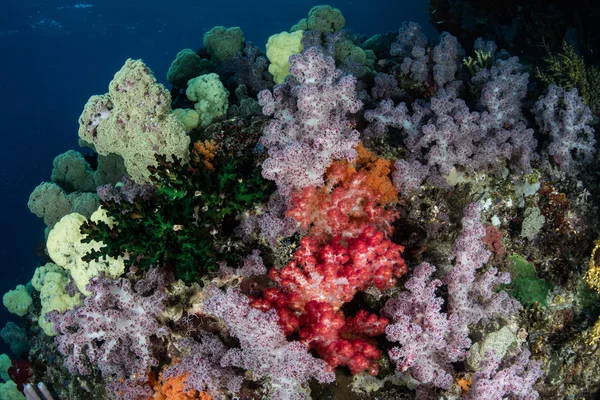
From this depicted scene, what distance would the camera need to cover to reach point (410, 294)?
394 centimetres

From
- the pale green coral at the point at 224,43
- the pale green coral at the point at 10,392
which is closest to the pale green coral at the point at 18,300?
the pale green coral at the point at 10,392

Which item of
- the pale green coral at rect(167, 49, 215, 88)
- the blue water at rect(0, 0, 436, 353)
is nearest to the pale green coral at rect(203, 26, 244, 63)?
the pale green coral at rect(167, 49, 215, 88)

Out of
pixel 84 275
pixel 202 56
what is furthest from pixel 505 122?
pixel 202 56

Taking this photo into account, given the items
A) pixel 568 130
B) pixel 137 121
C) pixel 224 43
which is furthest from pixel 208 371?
pixel 224 43

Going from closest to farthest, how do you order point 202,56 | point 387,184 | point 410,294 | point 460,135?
point 410,294
point 387,184
point 460,135
point 202,56

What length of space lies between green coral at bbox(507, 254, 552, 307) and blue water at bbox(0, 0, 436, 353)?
2964 cm

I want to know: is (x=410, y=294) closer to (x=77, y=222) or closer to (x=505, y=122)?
(x=505, y=122)

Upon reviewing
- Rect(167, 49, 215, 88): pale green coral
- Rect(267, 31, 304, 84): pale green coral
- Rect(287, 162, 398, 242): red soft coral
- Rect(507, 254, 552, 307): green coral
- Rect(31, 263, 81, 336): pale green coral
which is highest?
Rect(167, 49, 215, 88): pale green coral

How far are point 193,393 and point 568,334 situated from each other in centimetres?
451

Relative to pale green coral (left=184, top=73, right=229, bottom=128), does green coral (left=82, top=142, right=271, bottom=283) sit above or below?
below

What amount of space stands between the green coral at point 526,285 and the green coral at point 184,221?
3255 mm

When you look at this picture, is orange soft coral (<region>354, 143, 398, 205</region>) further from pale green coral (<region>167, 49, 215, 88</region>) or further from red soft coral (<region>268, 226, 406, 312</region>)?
pale green coral (<region>167, 49, 215, 88</region>)

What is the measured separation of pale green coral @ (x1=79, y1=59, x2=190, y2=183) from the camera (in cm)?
534

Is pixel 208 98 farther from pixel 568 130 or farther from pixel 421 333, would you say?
pixel 568 130
